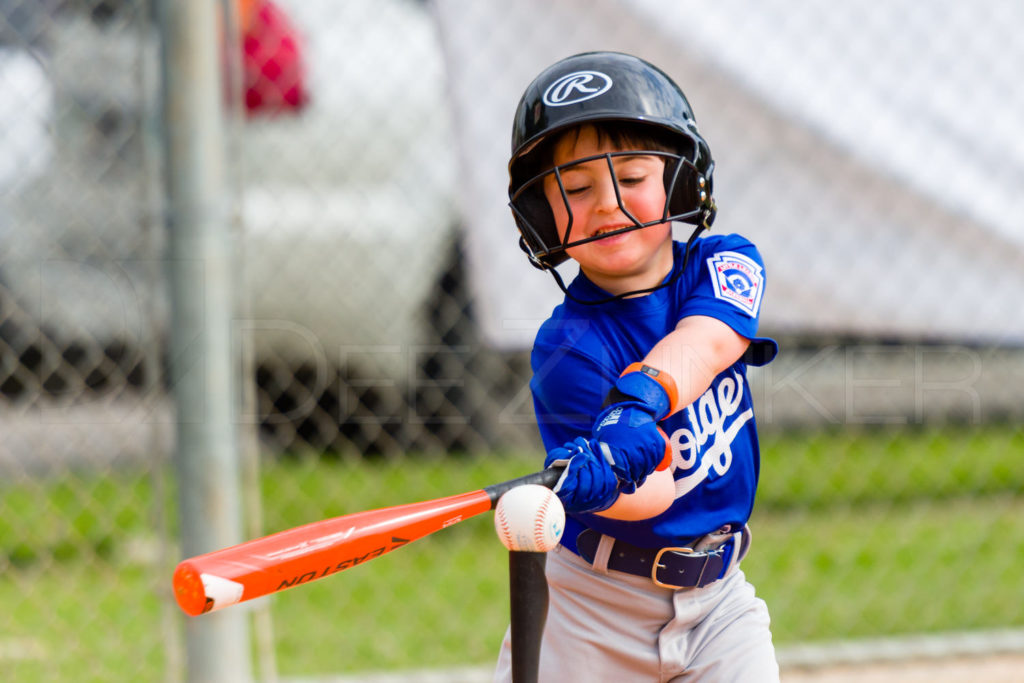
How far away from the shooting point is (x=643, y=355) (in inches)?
65.9

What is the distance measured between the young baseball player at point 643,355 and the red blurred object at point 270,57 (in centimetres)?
265

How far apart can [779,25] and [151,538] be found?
9.22 feet

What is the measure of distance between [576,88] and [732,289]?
1.26ft

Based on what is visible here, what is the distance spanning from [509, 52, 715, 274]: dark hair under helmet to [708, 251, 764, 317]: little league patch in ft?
0.22

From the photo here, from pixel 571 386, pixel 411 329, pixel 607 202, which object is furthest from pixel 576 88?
pixel 411 329

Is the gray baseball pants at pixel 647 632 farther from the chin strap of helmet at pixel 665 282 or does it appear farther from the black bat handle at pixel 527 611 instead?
the chin strap of helmet at pixel 665 282

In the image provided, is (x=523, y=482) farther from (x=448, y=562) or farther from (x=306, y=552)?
(x=448, y=562)

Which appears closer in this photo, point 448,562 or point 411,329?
point 448,562

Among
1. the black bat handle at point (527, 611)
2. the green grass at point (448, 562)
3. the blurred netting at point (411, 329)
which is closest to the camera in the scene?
the black bat handle at point (527, 611)

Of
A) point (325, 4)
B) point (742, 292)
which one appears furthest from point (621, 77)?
point (325, 4)

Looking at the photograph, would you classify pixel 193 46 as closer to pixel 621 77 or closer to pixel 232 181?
pixel 232 181

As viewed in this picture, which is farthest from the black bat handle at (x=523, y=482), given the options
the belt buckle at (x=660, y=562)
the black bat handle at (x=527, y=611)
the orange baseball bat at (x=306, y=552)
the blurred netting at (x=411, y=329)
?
the blurred netting at (x=411, y=329)

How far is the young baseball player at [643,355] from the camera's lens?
158 centimetres

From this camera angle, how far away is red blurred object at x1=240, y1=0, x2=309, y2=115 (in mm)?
4074
